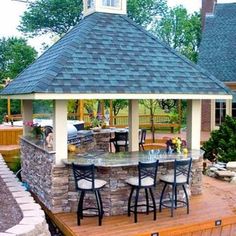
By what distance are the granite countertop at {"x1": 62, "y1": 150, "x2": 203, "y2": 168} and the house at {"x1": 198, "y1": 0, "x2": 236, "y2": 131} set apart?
11.2m

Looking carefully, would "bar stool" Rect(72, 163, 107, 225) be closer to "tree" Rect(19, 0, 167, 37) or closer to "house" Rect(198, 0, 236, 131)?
"house" Rect(198, 0, 236, 131)

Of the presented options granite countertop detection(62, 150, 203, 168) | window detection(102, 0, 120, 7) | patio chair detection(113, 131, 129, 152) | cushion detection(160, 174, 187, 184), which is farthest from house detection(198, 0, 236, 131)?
cushion detection(160, 174, 187, 184)

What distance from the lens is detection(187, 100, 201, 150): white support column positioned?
8.31 meters

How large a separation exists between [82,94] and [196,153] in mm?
2889

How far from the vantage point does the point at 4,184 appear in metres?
7.75

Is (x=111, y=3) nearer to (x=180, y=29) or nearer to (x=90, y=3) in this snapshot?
(x=90, y=3)

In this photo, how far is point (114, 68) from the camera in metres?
7.72

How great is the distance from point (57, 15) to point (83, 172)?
1086 inches

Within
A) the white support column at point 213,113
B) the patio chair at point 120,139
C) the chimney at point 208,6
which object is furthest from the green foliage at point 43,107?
the patio chair at point 120,139

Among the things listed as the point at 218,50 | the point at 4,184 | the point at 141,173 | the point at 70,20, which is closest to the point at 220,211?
the point at 141,173

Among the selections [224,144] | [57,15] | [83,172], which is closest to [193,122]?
[83,172]

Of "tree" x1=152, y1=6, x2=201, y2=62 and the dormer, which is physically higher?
"tree" x1=152, y1=6, x2=201, y2=62

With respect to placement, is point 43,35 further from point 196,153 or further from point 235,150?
point 196,153

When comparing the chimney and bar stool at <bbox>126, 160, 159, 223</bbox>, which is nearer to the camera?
bar stool at <bbox>126, 160, 159, 223</bbox>
